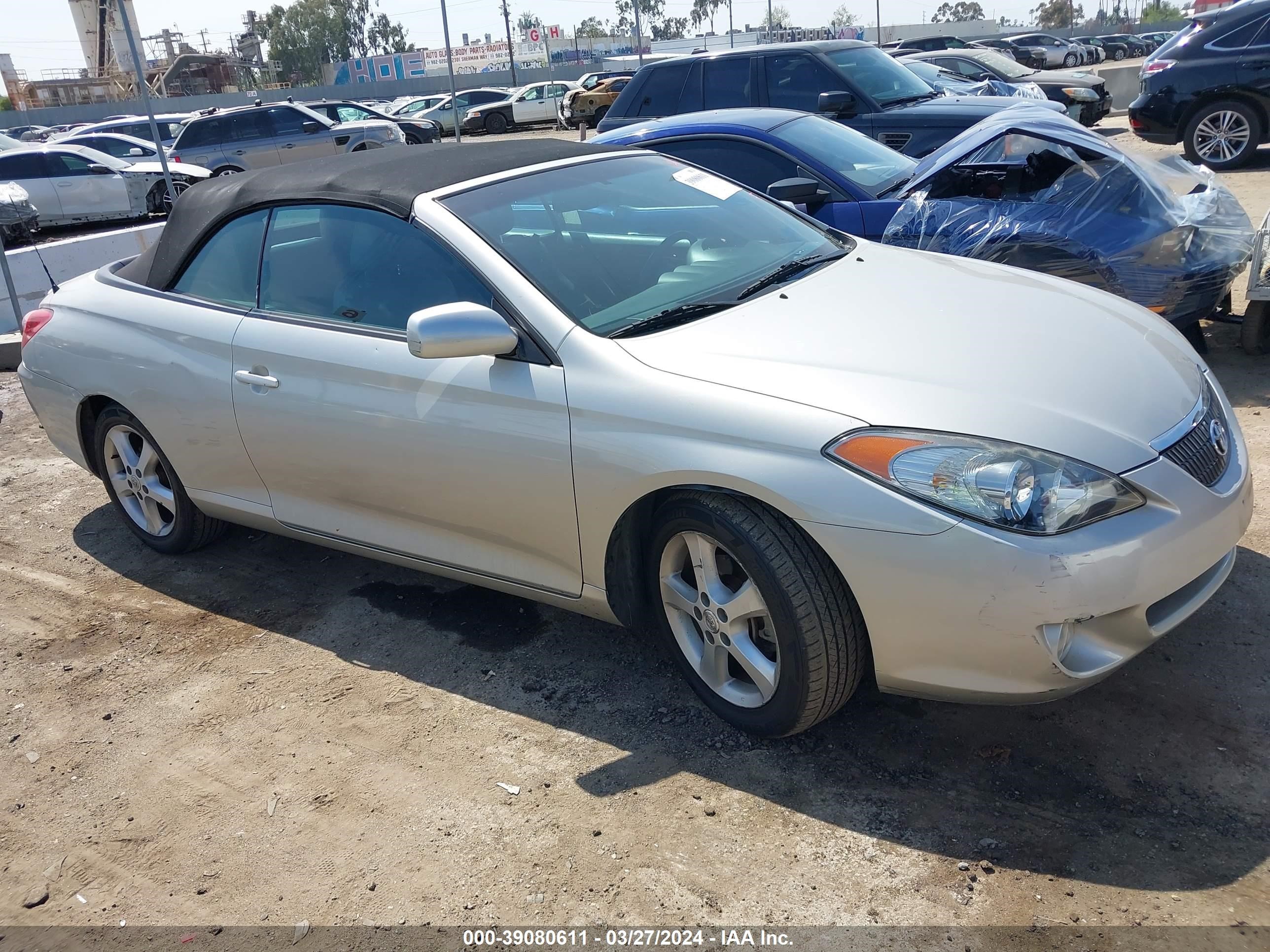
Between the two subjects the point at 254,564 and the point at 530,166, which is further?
the point at 254,564

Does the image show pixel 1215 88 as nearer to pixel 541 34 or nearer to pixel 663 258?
pixel 663 258

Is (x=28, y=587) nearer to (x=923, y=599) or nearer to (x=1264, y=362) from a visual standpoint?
(x=923, y=599)

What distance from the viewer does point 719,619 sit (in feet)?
9.42

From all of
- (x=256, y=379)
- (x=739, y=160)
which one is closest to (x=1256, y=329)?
(x=739, y=160)

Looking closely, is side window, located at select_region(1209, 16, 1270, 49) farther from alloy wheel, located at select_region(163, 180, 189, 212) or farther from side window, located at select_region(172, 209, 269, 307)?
alloy wheel, located at select_region(163, 180, 189, 212)

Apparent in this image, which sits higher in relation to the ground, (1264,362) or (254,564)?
(1264,362)

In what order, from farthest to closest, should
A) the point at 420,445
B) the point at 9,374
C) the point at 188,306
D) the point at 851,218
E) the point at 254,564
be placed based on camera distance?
the point at 9,374
the point at 851,218
the point at 254,564
the point at 188,306
the point at 420,445

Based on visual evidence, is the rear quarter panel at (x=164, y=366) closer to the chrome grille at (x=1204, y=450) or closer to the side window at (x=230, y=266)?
the side window at (x=230, y=266)

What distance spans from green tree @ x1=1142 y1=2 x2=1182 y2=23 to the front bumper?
104 m

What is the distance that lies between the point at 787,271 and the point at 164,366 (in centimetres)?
242

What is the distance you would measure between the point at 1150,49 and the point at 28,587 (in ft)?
171

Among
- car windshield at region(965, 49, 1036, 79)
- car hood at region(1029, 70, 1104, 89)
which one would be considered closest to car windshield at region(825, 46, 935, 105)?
car hood at region(1029, 70, 1104, 89)

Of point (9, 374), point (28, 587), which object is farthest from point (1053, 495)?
point (9, 374)

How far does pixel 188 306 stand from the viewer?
13.2 ft
